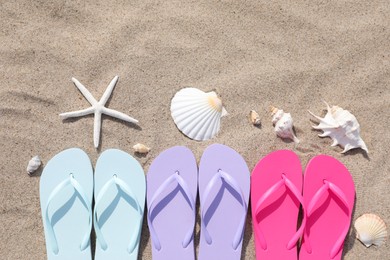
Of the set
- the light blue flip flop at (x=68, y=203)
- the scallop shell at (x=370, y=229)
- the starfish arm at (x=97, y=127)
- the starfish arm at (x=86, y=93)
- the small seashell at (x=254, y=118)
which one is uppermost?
the small seashell at (x=254, y=118)

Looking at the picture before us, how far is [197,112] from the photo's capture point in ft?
6.10

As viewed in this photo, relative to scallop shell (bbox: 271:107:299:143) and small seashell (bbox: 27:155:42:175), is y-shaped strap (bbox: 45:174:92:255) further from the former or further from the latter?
scallop shell (bbox: 271:107:299:143)

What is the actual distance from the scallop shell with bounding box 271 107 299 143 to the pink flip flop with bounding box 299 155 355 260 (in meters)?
0.14

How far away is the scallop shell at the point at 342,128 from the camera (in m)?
1.84

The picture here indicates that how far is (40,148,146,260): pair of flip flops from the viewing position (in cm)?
185

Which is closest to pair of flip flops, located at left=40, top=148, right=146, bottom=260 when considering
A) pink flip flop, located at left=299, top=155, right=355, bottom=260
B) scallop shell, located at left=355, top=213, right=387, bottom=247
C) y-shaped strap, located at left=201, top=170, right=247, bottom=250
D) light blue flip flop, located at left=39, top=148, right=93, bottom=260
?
light blue flip flop, located at left=39, top=148, right=93, bottom=260

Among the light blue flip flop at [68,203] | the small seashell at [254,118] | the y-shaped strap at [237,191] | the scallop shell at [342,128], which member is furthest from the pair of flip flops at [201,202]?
the scallop shell at [342,128]

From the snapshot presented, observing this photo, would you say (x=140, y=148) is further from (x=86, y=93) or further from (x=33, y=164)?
(x=33, y=164)

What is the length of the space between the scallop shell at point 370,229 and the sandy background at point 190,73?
0.11 feet

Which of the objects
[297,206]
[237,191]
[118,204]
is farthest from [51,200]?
[297,206]

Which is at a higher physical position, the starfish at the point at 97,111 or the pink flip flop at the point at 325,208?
the starfish at the point at 97,111

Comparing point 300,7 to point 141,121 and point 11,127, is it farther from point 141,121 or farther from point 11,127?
point 11,127

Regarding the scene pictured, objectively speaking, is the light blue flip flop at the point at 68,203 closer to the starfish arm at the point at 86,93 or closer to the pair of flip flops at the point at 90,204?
the pair of flip flops at the point at 90,204

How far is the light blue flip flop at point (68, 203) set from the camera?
1850 millimetres
